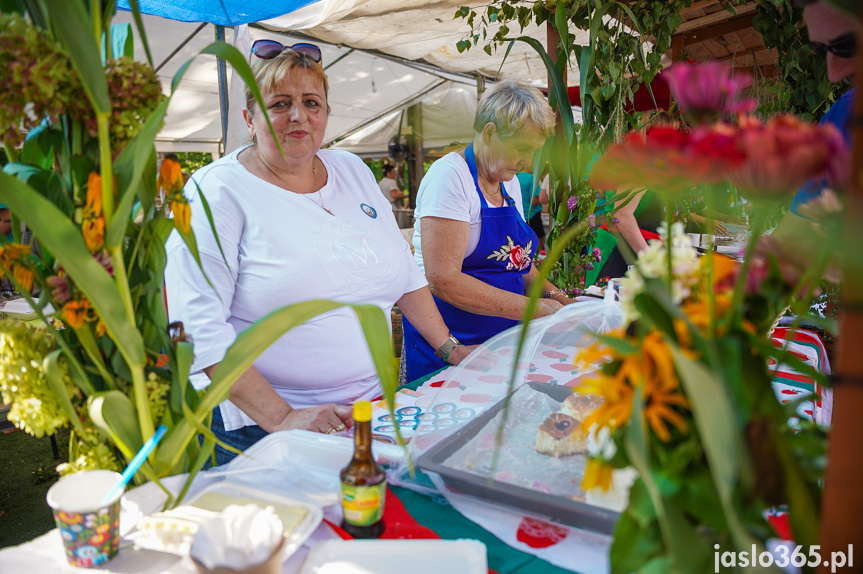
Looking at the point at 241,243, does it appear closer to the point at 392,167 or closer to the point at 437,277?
the point at 437,277

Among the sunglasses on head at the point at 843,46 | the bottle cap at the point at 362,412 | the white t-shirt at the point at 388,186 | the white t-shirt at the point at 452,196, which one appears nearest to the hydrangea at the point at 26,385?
the bottle cap at the point at 362,412

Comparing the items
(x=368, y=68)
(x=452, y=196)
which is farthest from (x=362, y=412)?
(x=368, y=68)

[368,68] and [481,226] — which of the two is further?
[368,68]

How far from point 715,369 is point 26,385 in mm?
904

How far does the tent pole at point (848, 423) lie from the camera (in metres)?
0.42

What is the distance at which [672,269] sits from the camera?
0.60 meters

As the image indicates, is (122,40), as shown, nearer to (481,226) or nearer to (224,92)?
(481,226)

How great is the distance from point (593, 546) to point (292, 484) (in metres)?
0.52

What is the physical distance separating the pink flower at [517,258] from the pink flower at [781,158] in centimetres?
186

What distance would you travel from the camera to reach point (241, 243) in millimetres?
1531

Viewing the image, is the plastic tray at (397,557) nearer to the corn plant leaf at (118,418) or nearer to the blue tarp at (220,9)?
the corn plant leaf at (118,418)

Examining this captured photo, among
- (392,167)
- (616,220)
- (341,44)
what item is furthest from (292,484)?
(392,167)

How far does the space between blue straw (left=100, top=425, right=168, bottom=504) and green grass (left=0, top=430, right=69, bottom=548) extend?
204 cm

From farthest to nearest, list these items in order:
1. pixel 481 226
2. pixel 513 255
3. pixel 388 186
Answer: pixel 388 186, pixel 513 255, pixel 481 226
